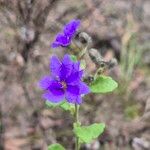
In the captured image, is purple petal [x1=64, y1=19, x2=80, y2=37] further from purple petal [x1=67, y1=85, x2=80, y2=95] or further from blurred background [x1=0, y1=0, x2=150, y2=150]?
blurred background [x1=0, y1=0, x2=150, y2=150]

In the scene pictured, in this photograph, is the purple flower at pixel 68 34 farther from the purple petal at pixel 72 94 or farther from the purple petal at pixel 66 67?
the purple petal at pixel 72 94

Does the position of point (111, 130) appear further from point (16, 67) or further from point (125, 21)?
point (125, 21)

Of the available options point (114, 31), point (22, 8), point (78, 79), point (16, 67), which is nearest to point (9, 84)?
point (16, 67)

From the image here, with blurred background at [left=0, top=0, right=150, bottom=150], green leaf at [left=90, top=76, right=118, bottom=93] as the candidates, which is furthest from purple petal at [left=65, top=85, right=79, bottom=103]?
blurred background at [left=0, top=0, right=150, bottom=150]

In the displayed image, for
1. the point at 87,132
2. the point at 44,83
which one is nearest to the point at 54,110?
the point at 87,132

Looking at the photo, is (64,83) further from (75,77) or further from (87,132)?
(87,132)

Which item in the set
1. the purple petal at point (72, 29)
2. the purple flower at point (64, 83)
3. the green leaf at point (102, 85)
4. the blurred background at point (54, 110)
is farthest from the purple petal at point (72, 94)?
the blurred background at point (54, 110)
